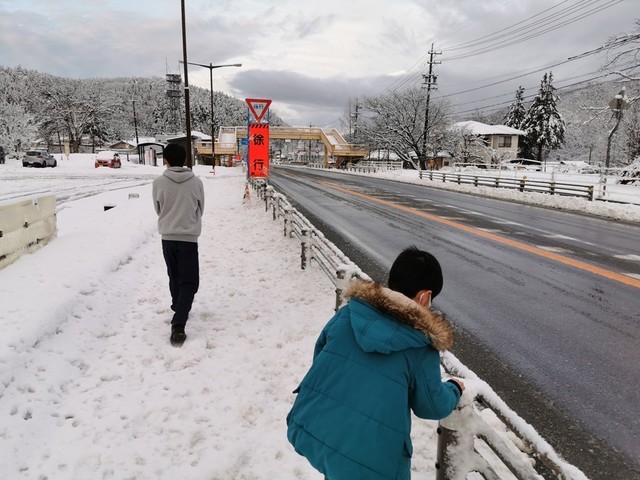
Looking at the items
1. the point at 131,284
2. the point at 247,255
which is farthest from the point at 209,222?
the point at 131,284

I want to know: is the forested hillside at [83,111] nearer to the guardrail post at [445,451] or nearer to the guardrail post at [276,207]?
the guardrail post at [276,207]

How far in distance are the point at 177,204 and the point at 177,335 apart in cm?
151

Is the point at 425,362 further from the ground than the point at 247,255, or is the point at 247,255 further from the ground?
the point at 425,362

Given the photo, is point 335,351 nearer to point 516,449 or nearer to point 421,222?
point 516,449

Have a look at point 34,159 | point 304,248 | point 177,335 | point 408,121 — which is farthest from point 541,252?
point 408,121

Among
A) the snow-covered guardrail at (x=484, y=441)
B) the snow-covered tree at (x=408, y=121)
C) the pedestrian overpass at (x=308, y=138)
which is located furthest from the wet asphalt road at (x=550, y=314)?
the pedestrian overpass at (x=308, y=138)

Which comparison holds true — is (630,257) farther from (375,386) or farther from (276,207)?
(375,386)

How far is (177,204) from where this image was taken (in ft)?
16.6

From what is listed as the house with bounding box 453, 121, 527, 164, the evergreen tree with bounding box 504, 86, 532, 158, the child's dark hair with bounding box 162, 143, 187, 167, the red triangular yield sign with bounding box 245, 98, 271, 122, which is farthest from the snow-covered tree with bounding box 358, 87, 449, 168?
the child's dark hair with bounding box 162, 143, 187, 167

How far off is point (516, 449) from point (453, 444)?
129cm

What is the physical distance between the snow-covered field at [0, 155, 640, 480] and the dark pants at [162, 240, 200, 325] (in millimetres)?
394

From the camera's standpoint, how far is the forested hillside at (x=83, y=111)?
65.2m

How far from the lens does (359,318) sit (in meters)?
1.73

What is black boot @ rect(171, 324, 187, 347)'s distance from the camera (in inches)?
192
